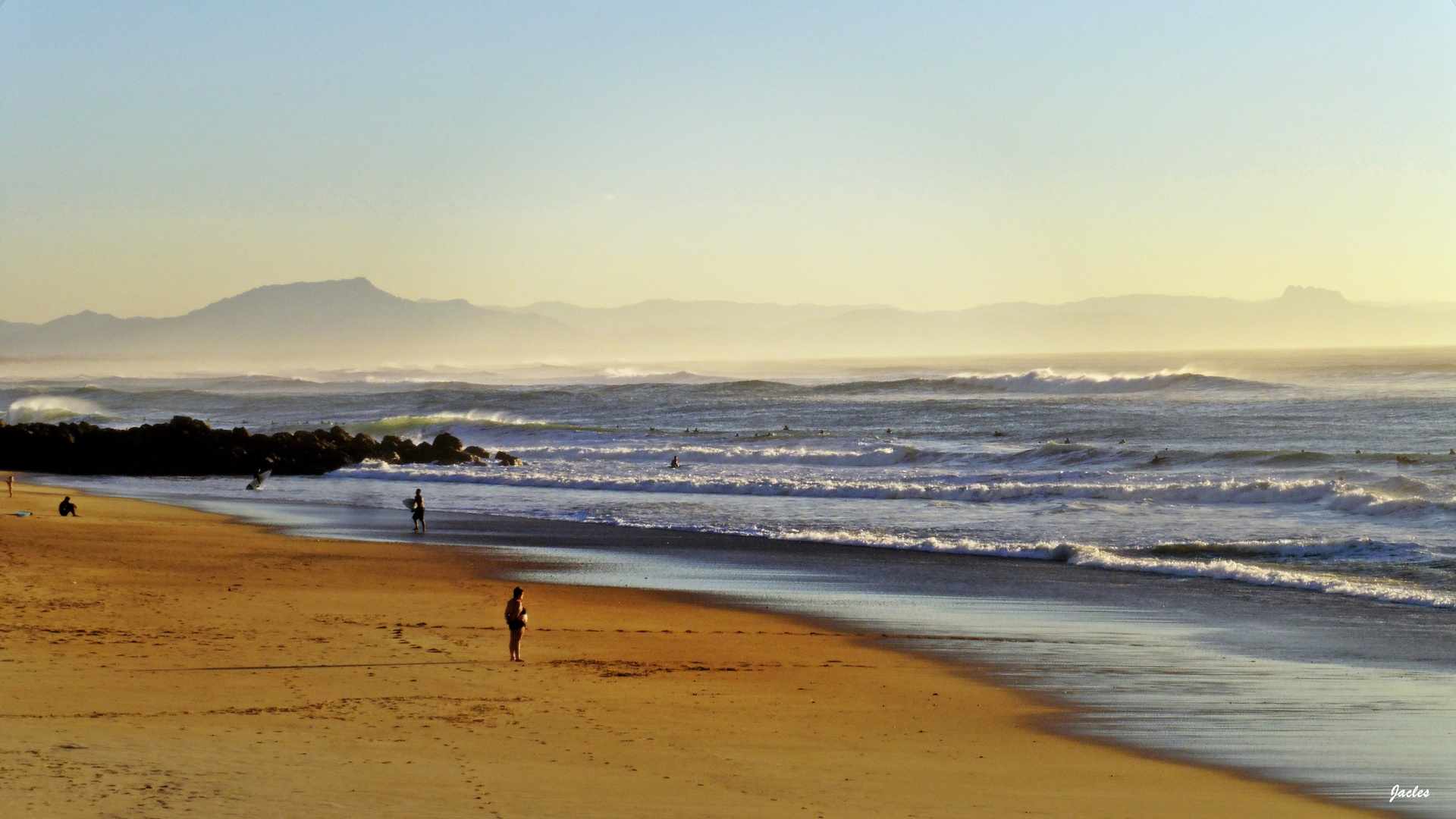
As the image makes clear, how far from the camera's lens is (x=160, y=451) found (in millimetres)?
37031

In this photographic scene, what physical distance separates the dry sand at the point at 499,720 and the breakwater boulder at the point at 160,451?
23.3 metres

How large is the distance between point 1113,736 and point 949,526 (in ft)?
43.0

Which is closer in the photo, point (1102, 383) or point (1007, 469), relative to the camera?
point (1007, 469)

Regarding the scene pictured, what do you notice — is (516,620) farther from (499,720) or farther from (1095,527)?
(1095,527)

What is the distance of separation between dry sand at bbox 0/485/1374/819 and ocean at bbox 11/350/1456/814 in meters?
1.09

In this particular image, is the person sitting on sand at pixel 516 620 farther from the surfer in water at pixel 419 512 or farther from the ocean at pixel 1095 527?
the surfer in water at pixel 419 512

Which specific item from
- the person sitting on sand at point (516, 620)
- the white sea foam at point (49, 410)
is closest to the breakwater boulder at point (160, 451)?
the white sea foam at point (49, 410)

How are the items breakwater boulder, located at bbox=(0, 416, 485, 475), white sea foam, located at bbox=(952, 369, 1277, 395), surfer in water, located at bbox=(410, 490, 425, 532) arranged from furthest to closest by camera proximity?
1. white sea foam, located at bbox=(952, 369, 1277, 395)
2. breakwater boulder, located at bbox=(0, 416, 485, 475)
3. surfer in water, located at bbox=(410, 490, 425, 532)

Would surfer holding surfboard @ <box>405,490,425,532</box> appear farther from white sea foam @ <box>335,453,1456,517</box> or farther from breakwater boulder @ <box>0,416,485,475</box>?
breakwater boulder @ <box>0,416,485,475</box>

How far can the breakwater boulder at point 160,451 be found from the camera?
36312 mm

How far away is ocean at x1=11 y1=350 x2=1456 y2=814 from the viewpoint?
9781 millimetres

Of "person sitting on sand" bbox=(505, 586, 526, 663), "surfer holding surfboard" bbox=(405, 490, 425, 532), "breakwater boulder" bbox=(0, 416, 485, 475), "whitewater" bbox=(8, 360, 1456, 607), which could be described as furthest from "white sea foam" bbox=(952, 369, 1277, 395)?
"person sitting on sand" bbox=(505, 586, 526, 663)

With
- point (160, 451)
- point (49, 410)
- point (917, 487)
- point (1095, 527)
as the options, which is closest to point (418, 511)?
point (917, 487)

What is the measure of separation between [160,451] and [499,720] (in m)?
32.5
